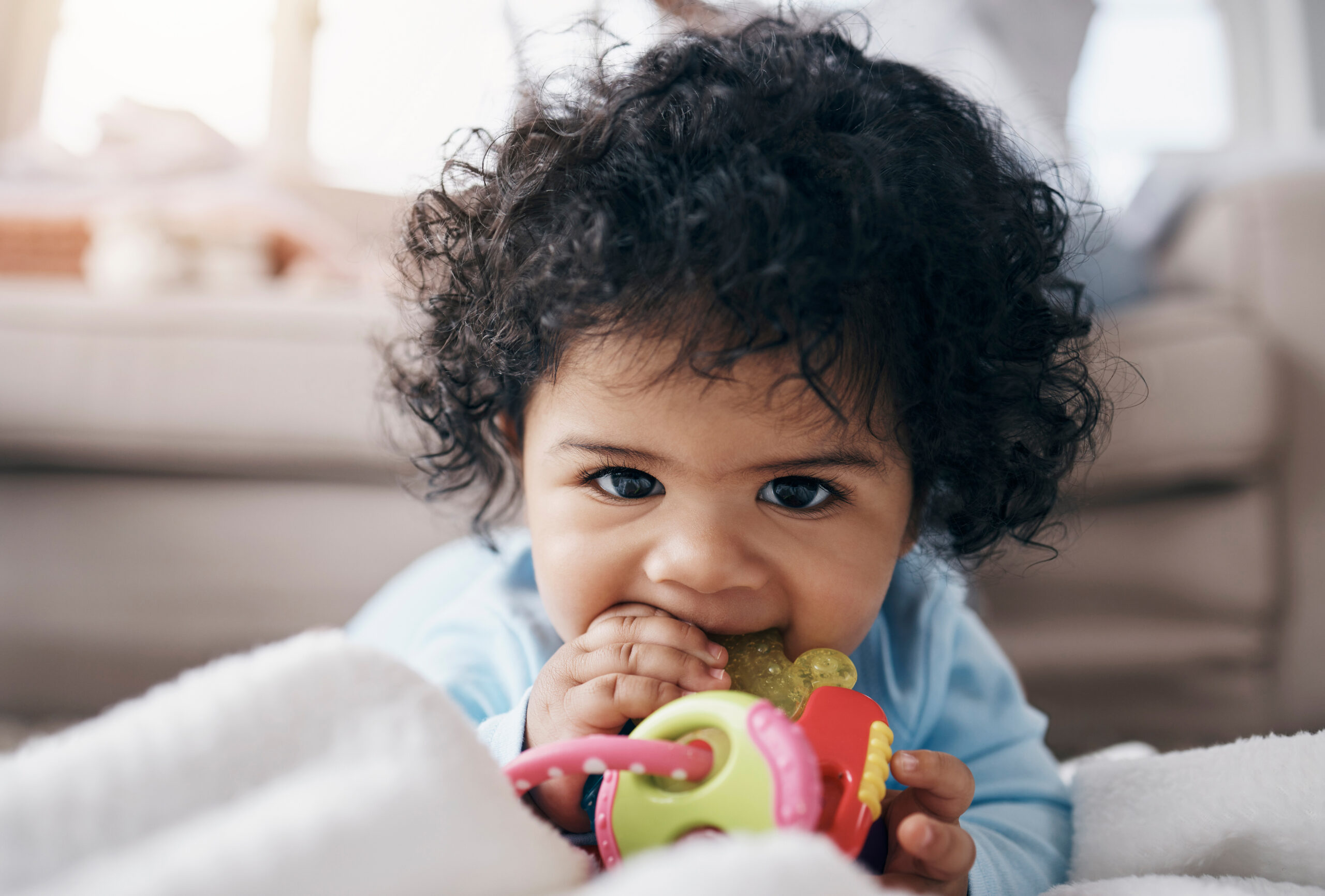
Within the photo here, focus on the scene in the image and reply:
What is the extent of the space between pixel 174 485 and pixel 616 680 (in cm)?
81

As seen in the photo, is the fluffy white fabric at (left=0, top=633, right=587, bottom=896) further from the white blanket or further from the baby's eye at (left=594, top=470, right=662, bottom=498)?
the baby's eye at (left=594, top=470, right=662, bottom=498)

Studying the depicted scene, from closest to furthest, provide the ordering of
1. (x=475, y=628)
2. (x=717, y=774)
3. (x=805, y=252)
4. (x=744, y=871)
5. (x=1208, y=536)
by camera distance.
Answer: (x=744, y=871), (x=717, y=774), (x=805, y=252), (x=475, y=628), (x=1208, y=536)

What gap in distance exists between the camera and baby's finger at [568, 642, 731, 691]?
19.3 inches

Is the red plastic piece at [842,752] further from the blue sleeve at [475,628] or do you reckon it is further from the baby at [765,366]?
the blue sleeve at [475,628]

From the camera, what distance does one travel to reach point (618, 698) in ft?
1.61

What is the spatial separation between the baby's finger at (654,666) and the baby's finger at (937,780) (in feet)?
0.33

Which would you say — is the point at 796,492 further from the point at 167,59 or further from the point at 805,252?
the point at 167,59

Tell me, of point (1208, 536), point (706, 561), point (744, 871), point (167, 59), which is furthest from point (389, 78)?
point (744, 871)

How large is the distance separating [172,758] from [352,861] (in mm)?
78

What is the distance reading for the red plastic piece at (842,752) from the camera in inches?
16.6

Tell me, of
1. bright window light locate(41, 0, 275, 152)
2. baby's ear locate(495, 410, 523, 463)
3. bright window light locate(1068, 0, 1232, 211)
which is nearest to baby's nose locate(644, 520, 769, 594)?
baby's ear locate(495, 410, 523, 463)

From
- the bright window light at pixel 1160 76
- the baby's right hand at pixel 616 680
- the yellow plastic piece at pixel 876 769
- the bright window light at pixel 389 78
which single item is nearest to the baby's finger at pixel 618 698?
the baby's right hand at pixel 616 680

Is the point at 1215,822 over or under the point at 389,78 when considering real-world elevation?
under

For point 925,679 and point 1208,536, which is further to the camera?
point 1208,536
